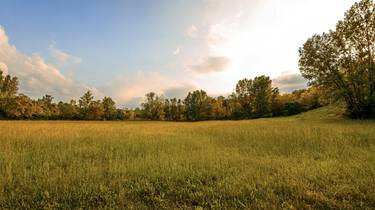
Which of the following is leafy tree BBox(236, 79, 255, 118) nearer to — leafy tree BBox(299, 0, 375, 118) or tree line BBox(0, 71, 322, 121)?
tree line BBox(0, 71, 322, 121)

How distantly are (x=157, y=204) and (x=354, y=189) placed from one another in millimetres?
4211

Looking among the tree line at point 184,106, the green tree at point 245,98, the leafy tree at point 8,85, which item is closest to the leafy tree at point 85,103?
the tree line at point 184,106

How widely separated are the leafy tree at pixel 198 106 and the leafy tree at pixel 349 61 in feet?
196

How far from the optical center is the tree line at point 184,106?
2827 inches

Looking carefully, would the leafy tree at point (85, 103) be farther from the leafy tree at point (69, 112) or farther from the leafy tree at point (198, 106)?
the leafy tree at point (198, 106)

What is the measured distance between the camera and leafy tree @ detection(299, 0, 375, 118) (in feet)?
79.9

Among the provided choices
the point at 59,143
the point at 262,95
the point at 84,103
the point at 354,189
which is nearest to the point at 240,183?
the point at 354,189

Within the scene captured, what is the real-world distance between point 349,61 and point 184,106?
231ft

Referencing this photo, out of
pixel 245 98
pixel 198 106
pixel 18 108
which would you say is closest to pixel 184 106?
pixel 198 106

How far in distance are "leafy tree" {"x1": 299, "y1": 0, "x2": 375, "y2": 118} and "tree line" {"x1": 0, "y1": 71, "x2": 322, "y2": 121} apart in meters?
39.3

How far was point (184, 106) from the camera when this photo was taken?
93000 millimetres

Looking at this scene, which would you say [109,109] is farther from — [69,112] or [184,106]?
[184,106]

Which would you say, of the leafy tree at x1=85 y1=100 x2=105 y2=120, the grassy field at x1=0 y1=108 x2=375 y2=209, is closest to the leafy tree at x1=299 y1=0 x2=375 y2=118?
the grassy field at x1=0 y1=108 x2=375 y2=209

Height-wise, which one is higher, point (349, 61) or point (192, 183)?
point (349, 61)
